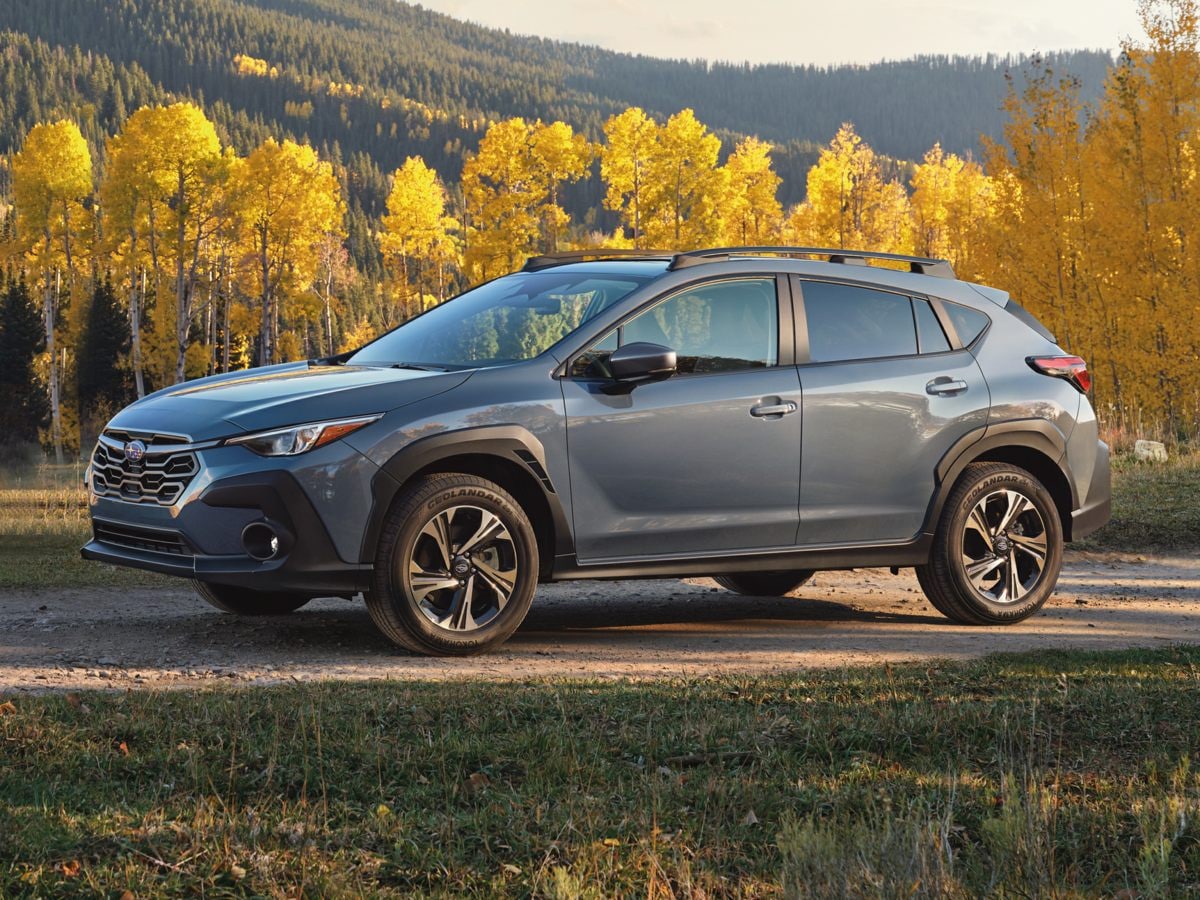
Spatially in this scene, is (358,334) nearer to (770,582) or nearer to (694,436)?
(770,582)

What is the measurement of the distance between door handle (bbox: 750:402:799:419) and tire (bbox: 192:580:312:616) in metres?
2.64

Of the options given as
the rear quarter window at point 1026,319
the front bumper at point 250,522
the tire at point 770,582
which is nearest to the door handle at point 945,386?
the rear quarter window at point 1026,319

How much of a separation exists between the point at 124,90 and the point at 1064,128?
184130 mm

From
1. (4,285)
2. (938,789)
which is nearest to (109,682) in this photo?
(938,789)

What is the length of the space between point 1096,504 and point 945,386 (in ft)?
4.58

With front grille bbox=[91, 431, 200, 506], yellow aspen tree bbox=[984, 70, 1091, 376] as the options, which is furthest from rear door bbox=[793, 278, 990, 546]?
yellow aspen tree bbox=[984, 70, 1091, 376]

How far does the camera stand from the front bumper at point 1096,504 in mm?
8555

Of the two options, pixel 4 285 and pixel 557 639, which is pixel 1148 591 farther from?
pixel 4 285

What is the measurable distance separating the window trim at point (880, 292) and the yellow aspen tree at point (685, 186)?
49560 mm

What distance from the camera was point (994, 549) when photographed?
834 centimetres

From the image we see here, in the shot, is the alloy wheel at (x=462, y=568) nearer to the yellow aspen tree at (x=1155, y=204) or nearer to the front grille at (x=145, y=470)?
the front grille at (x=145, y=470)

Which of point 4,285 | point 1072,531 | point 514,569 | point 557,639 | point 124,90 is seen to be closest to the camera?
point 514,569

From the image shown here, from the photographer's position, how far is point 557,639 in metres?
7.79

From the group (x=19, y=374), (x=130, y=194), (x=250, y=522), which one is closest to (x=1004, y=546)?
(x=250, y=522)
